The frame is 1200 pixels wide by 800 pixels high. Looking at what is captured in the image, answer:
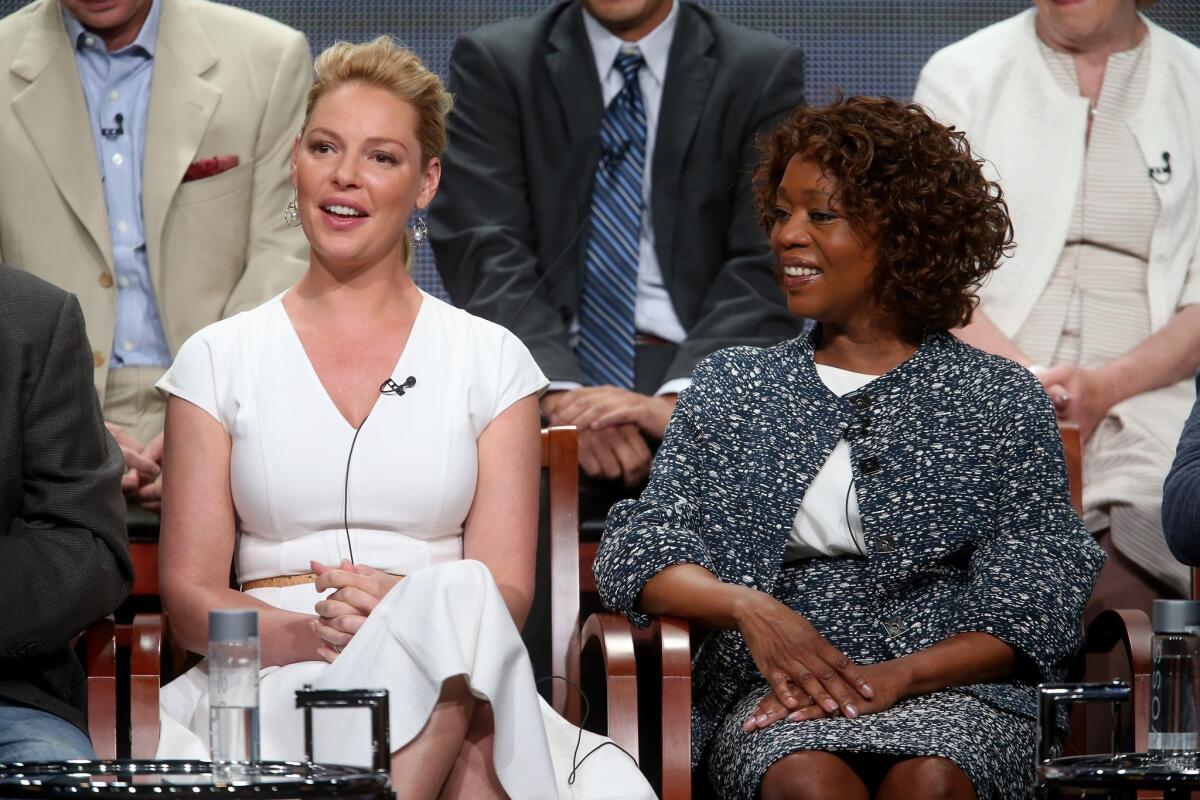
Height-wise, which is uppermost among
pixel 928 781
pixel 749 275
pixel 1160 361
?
pixel 749 275

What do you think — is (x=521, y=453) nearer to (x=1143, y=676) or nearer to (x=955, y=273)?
(x=955, y=273)

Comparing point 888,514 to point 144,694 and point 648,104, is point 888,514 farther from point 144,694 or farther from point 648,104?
point 648,104

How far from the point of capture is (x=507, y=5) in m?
4.59

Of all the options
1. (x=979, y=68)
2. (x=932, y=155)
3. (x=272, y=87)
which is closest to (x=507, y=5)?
(x=272, y=87)

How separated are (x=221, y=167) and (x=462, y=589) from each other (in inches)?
71.1

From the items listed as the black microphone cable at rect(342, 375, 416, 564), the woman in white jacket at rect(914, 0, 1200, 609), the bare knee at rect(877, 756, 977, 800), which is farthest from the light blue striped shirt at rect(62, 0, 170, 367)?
the bare knee at rect(877, 756, 977, 800)

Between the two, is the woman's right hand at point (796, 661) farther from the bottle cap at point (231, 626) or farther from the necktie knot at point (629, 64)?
the necktie knot at point (629, 64)

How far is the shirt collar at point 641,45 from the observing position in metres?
4.11

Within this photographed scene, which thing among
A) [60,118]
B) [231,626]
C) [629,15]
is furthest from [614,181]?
Result: [231,626]

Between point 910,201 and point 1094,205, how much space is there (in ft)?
3.64

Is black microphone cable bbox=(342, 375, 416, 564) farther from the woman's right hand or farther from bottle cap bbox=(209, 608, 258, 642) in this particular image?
bottle cap bbox=(209, 608, 258, 642)

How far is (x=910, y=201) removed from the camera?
3131 millimetres

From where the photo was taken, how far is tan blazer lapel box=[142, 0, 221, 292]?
391 cm

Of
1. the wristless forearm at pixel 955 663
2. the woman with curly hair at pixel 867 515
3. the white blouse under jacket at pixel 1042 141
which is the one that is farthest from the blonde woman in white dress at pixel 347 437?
the white blouse under jacket at pixel 1042 141
